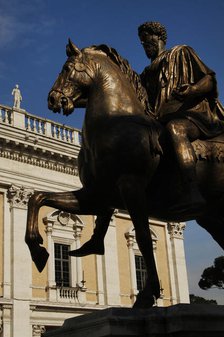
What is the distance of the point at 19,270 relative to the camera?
21.0 meters

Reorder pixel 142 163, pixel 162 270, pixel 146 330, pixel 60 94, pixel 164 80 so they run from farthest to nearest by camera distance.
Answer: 1. pixel 162 270
2. pixel 164 80
3. pixel 60 94
4. pixel 142 163
5. pixel 146 330

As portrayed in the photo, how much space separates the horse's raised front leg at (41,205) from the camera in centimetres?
418

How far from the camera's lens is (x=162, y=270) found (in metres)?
26.9

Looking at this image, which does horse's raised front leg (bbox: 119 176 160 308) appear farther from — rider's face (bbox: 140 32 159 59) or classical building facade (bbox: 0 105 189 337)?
classical building facade (bbox: 0 105 189 337)

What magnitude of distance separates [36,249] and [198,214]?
1.24m

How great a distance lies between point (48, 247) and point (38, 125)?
17.2 feet

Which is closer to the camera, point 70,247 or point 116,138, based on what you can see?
point 116,138

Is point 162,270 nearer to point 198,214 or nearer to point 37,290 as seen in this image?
point 37,290

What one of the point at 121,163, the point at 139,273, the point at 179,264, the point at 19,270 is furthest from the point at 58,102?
the point at 179,264

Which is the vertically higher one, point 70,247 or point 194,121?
point 70,247

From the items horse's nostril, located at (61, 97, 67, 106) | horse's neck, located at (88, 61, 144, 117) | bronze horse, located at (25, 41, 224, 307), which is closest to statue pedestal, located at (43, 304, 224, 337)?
bronze horse, located at (25, 41, 224, 307)

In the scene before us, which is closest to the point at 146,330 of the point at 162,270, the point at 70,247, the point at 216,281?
the point at 70,247

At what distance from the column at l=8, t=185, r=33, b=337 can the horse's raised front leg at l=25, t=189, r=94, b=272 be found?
16.9 m

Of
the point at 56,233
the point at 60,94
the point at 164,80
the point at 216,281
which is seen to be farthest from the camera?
the point at 216,281
